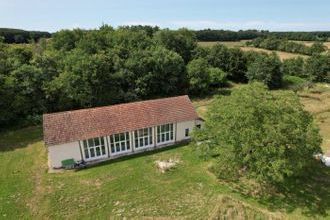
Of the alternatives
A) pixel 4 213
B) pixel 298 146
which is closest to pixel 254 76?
pixel 298 146

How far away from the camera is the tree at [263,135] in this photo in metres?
18.5

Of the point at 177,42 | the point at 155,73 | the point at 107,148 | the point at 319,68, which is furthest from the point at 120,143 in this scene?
the point at 319,68

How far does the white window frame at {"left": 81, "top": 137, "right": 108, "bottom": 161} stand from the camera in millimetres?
25044

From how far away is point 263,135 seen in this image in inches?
750

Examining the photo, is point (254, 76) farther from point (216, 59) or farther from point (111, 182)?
point (111, 182)

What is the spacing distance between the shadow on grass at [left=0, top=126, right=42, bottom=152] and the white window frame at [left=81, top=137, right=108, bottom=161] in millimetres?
8295

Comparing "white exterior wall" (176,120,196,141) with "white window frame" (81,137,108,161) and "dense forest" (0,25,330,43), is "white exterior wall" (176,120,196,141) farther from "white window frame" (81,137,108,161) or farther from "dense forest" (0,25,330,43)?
"dense forest" (0,25,330,43)

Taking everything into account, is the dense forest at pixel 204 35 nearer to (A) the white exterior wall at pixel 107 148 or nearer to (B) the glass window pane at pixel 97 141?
(A) the white exterior wall at pixel 107 148

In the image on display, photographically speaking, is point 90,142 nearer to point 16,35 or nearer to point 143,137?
point 143,137

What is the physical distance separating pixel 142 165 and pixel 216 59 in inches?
1491

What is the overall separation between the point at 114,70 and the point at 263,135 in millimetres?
26855

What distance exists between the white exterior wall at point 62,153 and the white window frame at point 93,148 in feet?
2.14

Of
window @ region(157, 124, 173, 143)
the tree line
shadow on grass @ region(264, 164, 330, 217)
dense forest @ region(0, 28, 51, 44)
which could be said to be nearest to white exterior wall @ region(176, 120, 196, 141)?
window @ region(157, 124, 173, 143)

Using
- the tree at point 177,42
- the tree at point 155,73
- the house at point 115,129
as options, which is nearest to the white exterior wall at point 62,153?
the house at point 115,129
